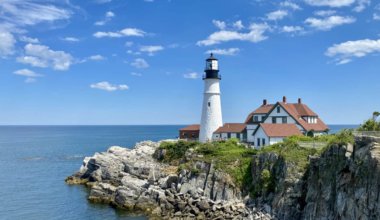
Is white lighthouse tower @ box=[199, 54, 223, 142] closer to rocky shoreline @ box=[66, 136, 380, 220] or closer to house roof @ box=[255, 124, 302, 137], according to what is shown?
rocky shoreline @ box=[66, 136, 380, 220]

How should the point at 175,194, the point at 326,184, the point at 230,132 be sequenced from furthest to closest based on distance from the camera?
the point at 230,132
the point at 175,194
the point at 326,184

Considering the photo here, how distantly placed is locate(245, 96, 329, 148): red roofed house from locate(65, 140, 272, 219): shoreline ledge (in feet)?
27.9

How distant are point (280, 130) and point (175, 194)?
13313mm

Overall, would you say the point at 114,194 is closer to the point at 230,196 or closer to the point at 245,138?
the point at 230,196

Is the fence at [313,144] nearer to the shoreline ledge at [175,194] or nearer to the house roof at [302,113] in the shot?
the shoreline ledge at [175,194]

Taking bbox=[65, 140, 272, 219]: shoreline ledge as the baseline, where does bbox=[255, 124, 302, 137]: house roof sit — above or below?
above

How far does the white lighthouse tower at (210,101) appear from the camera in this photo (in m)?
45.0

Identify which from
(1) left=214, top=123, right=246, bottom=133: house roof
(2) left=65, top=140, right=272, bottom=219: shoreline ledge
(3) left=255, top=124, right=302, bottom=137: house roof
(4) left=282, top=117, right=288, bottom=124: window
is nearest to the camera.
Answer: (2) left=65, top=140, right=272, bottom=219: shoreline ledge

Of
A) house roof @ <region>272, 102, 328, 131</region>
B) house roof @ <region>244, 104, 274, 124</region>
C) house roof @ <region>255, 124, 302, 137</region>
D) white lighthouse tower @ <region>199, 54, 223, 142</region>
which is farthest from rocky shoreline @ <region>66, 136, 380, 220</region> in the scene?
house roof @ <region>272, 102, 328, 131</region>

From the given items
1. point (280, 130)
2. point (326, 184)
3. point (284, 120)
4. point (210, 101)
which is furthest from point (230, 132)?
point (326, 184)

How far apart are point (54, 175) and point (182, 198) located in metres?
24.9

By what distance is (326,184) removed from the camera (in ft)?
77.0

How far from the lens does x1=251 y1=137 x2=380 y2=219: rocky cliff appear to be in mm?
19703

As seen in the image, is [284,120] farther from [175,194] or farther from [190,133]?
[175,194]
